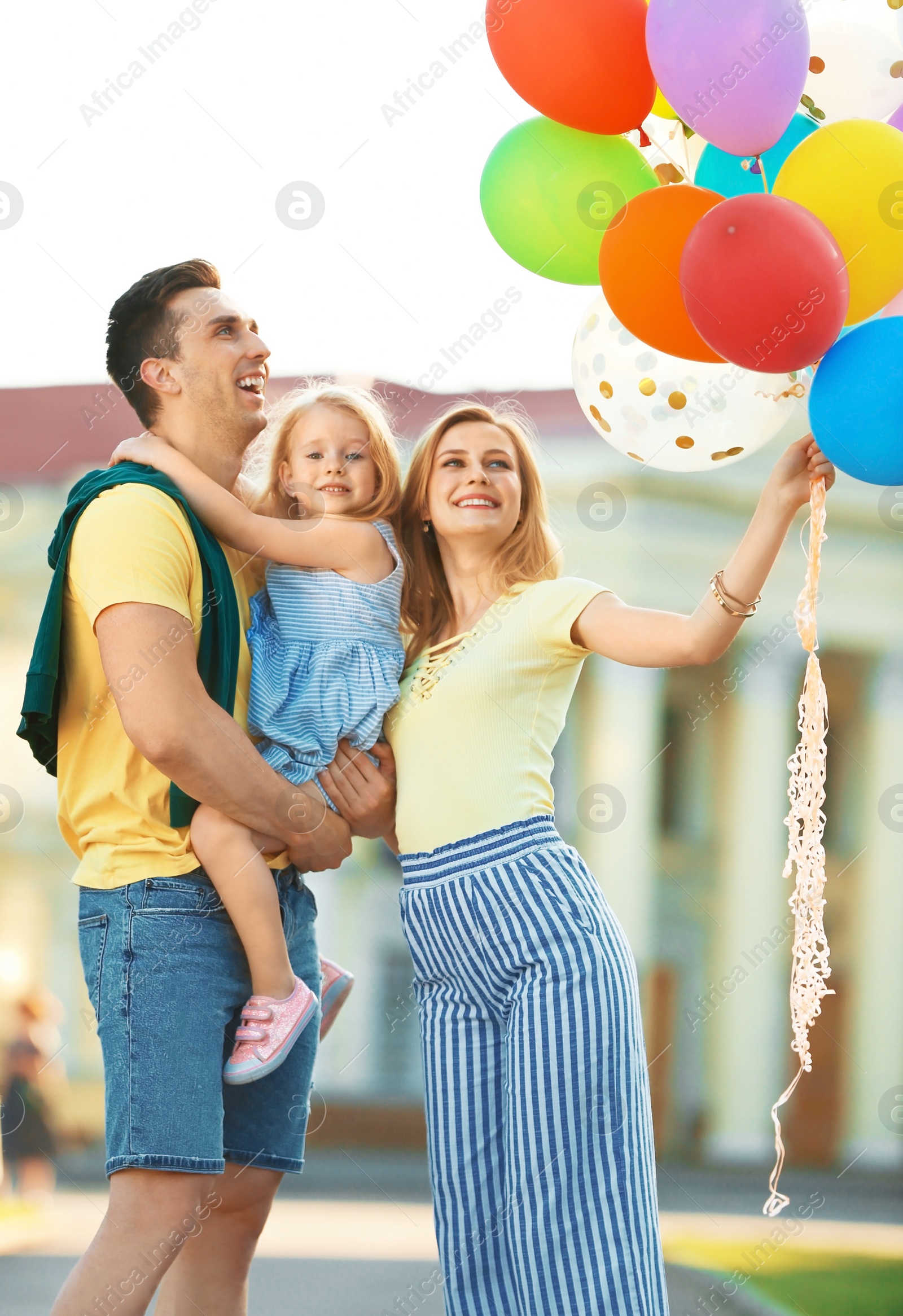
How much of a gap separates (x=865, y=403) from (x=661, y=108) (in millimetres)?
660

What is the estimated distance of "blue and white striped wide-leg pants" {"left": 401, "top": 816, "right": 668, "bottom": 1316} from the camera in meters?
1.48

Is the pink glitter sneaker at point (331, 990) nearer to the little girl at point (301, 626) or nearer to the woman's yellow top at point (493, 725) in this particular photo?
the little girl at point (301, 626)

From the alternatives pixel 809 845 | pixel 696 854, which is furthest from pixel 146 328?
pixel 696 854

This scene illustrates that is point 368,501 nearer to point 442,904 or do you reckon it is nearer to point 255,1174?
point 442,904

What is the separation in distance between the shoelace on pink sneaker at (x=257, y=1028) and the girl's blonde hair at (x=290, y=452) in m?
0.76

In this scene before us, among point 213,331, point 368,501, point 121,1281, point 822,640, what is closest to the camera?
point 121,1281

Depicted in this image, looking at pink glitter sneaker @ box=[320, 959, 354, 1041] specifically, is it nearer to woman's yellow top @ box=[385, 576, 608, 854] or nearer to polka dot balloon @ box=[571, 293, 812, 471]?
woman's yellow top @ box=[385, 576, 608, 854]

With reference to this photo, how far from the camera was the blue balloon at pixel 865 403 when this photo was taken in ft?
4.50

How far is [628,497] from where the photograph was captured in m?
7.35

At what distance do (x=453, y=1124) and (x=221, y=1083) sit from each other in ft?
1.03

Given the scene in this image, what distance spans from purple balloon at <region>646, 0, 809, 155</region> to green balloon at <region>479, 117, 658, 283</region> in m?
0.21

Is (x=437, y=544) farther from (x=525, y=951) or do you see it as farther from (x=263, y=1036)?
(x=263, y=1036)

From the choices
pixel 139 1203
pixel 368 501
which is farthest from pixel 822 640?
pixel 139 1203

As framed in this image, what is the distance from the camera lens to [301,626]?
177cm
